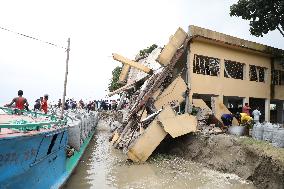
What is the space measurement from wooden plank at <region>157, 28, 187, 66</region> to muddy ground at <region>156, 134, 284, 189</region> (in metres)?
3.92

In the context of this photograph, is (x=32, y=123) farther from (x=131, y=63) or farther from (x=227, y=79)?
(x=227, y=79)

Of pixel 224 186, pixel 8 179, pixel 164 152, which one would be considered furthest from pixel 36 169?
pixel 164 152

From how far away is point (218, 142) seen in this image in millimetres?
12375

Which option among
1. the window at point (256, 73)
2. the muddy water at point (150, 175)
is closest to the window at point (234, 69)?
the window at point (256, 73)

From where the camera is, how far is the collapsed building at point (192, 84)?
13382 mm

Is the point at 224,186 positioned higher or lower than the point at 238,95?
lower

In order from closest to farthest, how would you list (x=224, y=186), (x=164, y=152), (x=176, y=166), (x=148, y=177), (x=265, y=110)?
(x=224, y=186)
(x=148, y=177)
(x=176, y=166)
(x=164, y=152)
(x=265, y=110)

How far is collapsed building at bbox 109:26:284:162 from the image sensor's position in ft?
43.9

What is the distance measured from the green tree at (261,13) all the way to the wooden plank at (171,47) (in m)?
5.93

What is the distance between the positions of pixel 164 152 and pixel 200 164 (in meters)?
2.60

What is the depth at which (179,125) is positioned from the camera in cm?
1325

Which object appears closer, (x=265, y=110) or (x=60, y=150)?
(x=60, y=150)

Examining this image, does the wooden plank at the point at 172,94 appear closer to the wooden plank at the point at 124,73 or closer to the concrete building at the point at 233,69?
the concrete building at the point at 233,69

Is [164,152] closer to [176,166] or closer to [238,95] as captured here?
[176,166]
